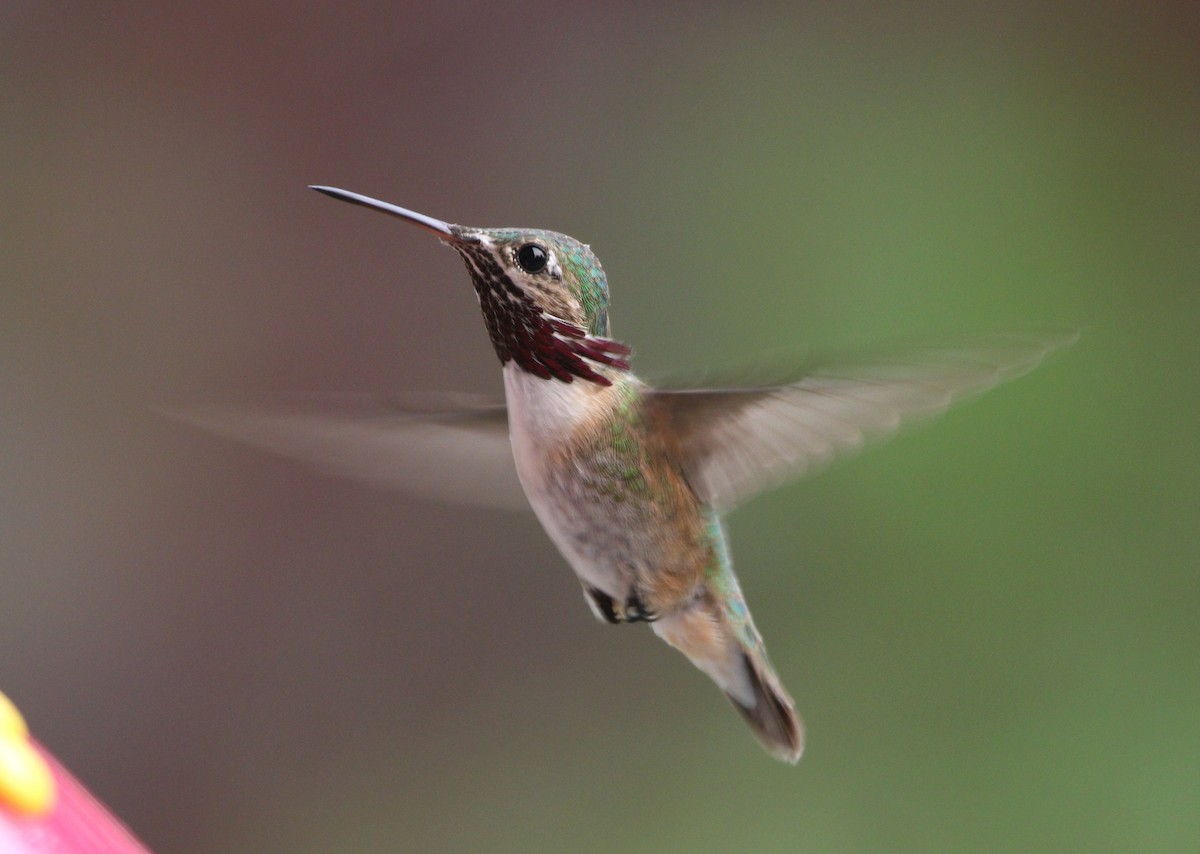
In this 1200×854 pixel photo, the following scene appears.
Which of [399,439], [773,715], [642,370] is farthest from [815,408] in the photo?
[642,370]

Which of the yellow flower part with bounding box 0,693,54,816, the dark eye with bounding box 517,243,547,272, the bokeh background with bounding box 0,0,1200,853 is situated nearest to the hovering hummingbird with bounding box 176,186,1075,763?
the dark eye with bounding box 517,243,547,272

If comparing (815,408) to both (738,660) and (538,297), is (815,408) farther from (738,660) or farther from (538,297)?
(738,660)

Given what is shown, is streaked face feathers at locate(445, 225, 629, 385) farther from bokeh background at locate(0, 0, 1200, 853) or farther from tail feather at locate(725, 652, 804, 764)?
bokeh background at locate(0, 0, 1200, 853)

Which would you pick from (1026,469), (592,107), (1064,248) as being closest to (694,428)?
(1026,469)

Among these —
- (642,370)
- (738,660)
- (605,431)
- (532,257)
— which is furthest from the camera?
Answer: (642,370)

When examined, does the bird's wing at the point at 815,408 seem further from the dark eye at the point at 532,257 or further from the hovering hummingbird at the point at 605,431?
the dark eye at the point at 532,257

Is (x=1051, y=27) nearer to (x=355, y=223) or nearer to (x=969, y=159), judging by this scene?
(x=969, y=159)
